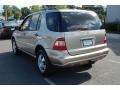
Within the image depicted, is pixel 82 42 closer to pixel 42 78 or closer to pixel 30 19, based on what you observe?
pixel 42 78

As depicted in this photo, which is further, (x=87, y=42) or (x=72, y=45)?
(x=87, y=42)

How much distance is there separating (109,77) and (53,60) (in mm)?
1588

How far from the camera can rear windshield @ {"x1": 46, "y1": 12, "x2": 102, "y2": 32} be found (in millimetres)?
5832

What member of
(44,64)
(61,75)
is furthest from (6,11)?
(61,75)

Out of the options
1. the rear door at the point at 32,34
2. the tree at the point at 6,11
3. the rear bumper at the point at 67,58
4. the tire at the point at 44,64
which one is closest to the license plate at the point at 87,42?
the rear bumper at the point at 67,58

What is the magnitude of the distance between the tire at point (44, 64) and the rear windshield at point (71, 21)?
0.81 m

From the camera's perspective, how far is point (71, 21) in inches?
234

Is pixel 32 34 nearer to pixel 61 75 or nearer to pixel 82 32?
pixel 61 75

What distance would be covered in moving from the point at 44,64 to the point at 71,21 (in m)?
1.46

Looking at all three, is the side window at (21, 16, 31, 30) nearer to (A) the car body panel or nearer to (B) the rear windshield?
(A) the car body panel

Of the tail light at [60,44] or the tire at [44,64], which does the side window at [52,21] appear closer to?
the tail light at [60,44]

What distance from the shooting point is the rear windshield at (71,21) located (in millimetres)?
5832

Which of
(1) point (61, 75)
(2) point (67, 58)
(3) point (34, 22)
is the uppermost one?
(3) point (34, 22)

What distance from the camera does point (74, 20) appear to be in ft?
19.7
